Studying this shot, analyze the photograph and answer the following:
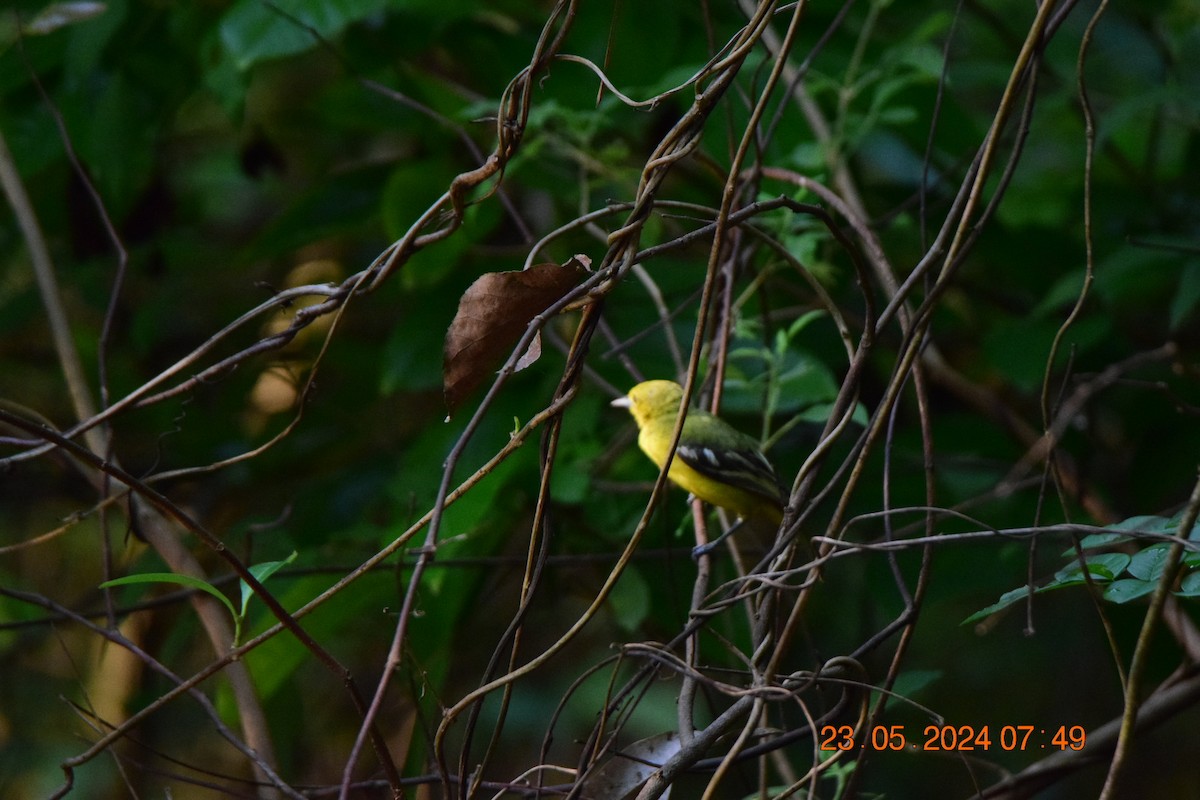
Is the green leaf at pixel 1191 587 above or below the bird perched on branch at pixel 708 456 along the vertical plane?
above

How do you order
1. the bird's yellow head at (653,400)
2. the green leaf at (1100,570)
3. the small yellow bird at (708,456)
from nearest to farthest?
the green leaf at (1100,570) < the small yellow bird at (708,456) < the bird's yellow head at (653,400)

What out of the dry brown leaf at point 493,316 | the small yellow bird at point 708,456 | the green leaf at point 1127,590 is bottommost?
the small yellow bird at point 708,456

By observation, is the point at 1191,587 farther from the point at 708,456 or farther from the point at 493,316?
the point at 708,456

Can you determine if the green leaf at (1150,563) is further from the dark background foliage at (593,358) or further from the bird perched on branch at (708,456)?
the bird perched on branch at (708,456)

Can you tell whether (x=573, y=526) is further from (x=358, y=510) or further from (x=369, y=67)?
(x=369, y=67)

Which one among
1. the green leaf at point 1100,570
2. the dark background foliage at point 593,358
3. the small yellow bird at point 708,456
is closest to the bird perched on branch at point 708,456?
the small yellow bird at point 708,456

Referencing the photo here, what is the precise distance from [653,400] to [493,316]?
1.29 m

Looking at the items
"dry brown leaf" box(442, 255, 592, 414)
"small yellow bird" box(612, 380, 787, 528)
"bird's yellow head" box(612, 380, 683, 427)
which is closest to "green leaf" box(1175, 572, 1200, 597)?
"dry brown leaf" box(442, 255, 592, 414)

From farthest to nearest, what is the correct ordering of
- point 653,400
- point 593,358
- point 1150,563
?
1. point 593,358
2. point 653,400
3. point 1150,563

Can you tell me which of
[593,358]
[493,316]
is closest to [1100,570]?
[493,316]

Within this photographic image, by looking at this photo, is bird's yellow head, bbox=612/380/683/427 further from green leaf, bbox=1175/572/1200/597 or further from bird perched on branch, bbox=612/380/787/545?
green leaf, bbox=1175/572/1200/597

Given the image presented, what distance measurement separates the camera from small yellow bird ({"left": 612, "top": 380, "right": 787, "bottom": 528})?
2477 mm

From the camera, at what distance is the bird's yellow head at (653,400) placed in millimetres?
2582

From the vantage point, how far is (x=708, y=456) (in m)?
2.52
